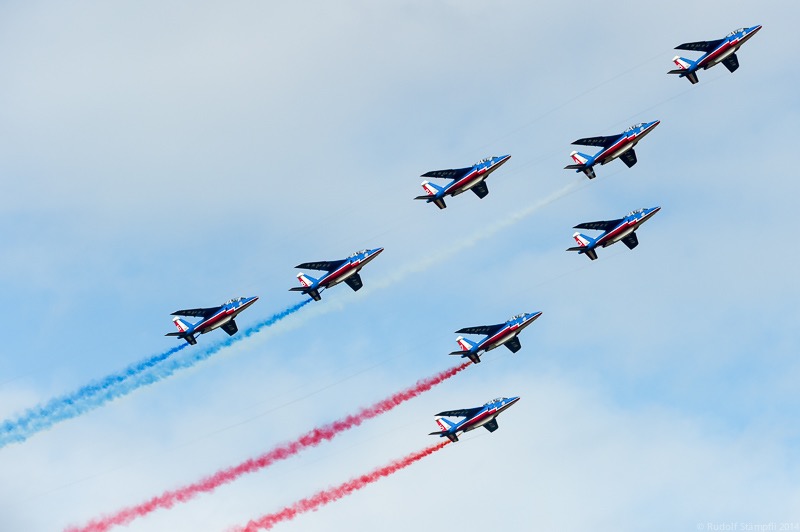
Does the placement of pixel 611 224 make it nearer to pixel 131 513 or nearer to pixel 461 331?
pixel 461 331

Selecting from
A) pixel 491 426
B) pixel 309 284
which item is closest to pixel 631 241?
pixel 491 426

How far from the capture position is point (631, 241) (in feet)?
266

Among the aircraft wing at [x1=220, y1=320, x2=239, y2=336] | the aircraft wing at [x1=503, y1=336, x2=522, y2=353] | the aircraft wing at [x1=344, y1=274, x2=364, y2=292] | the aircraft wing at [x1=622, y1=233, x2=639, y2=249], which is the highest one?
the aircraft wing at [x1=220, y1=320, x2=239, y2=336]

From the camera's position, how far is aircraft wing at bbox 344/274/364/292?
3019 inches

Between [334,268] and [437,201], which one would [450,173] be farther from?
[334,268]

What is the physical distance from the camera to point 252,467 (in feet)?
250

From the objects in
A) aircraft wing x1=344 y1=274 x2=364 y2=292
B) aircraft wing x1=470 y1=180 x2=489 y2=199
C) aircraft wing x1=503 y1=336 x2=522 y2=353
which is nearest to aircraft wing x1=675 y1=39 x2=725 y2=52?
aircraft wing x1=470 y1=180 x2=489 y2=199

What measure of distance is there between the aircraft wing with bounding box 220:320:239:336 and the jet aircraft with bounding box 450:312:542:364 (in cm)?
1978

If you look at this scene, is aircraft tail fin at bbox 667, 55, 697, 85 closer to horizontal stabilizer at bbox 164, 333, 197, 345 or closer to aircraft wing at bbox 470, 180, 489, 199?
aircraft wing at bbox 470, 180, 489, 199

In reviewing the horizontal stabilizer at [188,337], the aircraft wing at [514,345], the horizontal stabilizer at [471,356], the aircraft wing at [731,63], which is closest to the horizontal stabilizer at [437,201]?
the horizontal stabilizer at [471,356]

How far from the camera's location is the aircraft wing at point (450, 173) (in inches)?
3113

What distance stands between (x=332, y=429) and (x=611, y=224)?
31.7 metres

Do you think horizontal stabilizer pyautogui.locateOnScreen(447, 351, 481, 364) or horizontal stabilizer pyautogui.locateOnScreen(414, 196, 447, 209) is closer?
horizontal stabilizer pyautogui.locateOnScreen(447, 351, 481, 364)

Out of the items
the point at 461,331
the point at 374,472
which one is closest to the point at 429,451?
the point at 374,472
